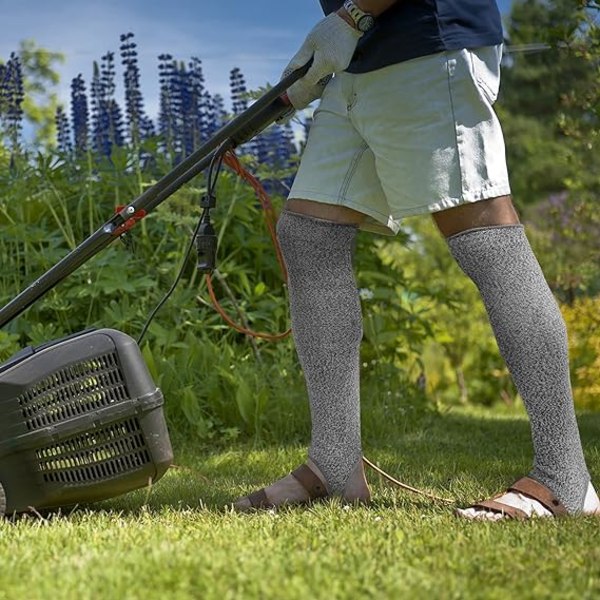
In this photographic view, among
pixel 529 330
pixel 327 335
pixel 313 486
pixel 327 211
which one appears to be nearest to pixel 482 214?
pixel 529 330

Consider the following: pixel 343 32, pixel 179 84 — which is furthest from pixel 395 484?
pixel 179 84

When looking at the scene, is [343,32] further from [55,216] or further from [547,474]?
[55,216]

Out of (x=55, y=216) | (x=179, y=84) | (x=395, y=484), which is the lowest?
(x=395, y=484)

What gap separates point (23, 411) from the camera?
8.23 feet

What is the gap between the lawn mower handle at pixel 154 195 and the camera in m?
2.67

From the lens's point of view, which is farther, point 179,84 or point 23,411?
point 179,84

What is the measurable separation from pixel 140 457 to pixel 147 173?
2758 millimetres

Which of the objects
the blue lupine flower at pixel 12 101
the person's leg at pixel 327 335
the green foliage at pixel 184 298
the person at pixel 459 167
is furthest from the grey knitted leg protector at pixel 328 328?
the blue lupine flower at pixel 12 101

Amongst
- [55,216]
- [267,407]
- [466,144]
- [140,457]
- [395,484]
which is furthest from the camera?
[55,216]

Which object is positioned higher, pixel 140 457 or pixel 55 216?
pixel 55 216

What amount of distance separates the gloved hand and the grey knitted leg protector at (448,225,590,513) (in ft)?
1.58

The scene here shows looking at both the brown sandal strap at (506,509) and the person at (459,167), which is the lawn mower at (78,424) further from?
the brown sandal strap at (506,509)

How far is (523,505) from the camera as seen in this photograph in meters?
2.43

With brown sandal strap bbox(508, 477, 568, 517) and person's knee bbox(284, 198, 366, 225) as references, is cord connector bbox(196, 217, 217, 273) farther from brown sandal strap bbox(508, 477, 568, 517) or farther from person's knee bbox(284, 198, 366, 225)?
brown sandal strap bbox(508, 477, 568, 517)
